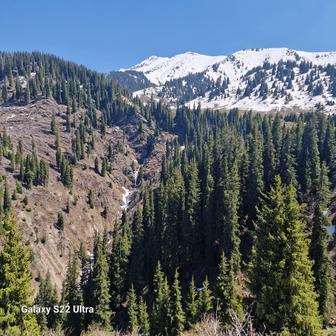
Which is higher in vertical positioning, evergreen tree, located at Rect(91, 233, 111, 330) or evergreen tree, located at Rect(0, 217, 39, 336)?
evergreen tree, located at Rect(0, 217, 39, 336)

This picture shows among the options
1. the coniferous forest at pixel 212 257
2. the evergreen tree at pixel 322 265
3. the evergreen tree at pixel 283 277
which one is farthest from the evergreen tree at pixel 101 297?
the evergreen tree at pixel 283 277

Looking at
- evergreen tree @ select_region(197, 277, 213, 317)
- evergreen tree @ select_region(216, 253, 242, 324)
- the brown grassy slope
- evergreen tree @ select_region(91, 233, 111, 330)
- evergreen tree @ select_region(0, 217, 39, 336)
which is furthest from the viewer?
the brown grassy slope

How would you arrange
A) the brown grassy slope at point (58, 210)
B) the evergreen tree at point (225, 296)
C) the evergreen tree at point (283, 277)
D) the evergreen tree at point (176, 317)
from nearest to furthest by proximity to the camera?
the evergreen tree at point (283, 277), the evergreen tree at point (225, 296), the evergreen tree at point (176, 317), the brown grassy slope at point (58, 210)

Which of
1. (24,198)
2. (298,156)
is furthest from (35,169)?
(298,156)

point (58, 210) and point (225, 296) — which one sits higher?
point (225, 296)

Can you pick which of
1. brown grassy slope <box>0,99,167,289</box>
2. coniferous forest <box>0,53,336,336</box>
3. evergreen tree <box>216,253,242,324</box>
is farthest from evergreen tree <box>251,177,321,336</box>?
brown grassy slope <box>0,99,167,289</box>

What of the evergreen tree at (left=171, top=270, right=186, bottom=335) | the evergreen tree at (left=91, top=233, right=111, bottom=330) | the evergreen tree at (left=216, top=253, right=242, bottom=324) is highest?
the evergreen tree at (left=216, top=253, right=242, bottom=324)

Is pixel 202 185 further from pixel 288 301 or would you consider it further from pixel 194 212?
pixel 288 301

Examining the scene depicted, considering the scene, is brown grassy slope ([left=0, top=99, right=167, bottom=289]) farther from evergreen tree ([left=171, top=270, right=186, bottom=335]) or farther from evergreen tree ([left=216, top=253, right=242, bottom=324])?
evergreen tree ([left=216, top=253, right=242, bottom=324])

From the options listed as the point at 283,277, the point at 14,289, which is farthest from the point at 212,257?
the point at 14,289

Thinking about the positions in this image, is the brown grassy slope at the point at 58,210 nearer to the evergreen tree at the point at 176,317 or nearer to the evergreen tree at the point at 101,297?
the evergreen tree at the point at 101,297

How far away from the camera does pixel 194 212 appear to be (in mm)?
88500

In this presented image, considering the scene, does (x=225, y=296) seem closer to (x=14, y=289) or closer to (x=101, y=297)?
(x=14, y=289)

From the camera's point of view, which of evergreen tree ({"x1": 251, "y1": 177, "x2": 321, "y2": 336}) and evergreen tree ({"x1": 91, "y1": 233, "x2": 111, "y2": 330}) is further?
evergreen tree ({"x1": 91, "y1": 233, "x2": 111, "y2": 330})
